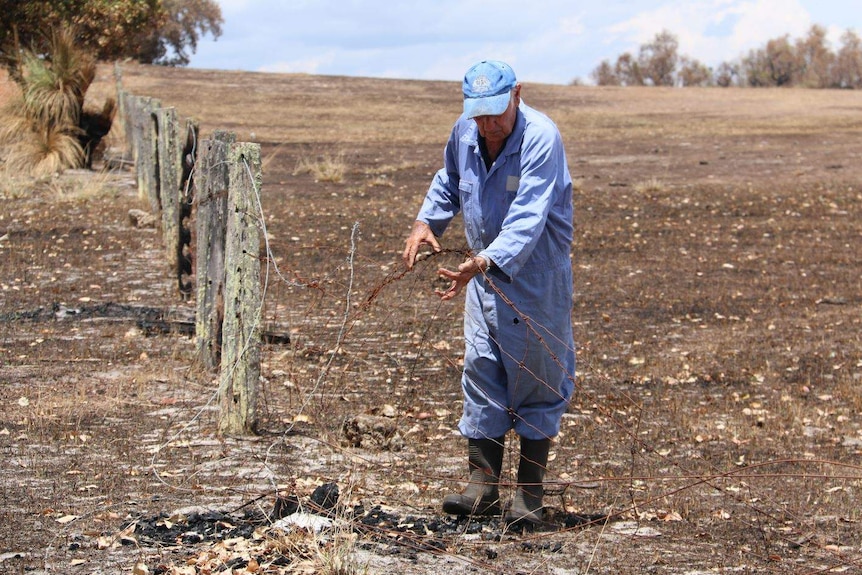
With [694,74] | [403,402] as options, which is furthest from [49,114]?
[694,74]

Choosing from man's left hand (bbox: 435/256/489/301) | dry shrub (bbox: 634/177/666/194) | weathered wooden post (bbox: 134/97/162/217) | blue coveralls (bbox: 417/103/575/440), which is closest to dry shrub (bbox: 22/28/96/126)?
weathered wooden post (bbox: 134/97/162/217)

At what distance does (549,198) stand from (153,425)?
270 cm

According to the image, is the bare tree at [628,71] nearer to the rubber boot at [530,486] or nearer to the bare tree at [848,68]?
the bare tree at [848,68]

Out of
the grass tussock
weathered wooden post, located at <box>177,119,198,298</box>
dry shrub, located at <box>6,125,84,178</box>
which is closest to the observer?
weathered wooden post, located at <box>177,119,198,298</box>

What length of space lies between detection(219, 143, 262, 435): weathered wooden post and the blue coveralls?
4.32 ft

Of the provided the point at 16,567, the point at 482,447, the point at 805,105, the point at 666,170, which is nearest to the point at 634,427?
the point at 482,447

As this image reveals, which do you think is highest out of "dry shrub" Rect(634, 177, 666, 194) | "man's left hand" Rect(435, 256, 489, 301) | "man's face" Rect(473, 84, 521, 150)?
"man's face" Rect(473, 84, 521, 150)

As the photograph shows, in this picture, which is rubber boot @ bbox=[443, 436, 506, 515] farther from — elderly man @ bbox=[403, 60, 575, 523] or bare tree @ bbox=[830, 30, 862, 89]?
bare tree @ bbox=[830, 30, 862, 89]

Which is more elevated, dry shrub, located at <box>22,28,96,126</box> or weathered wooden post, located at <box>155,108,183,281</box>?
dry shrub, located at <box>22,28,96,126</box>

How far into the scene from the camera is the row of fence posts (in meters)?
6.06

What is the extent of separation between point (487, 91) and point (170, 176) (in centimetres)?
676

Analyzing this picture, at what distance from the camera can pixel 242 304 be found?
6.11 meters

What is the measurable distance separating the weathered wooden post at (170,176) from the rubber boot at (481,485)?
17.2 ft

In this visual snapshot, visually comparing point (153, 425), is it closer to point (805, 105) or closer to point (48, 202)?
point (48, 202)
